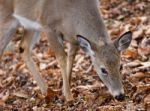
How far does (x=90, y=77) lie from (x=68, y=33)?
45.5 inches

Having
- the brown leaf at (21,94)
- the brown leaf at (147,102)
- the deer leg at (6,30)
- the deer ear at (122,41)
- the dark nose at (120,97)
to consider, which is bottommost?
the brown leaf at (147,102)

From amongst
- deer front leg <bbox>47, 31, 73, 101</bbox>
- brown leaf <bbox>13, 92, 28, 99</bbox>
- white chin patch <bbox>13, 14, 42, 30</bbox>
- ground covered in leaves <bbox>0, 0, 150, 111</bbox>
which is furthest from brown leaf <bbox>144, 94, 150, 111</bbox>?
brown leaf <bbox>13, 92, 28, 99</bbox>

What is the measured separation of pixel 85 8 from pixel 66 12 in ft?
0.94

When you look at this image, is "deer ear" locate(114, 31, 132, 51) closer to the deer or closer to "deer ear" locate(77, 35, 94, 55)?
the deer

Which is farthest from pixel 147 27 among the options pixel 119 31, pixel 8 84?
pixel 8 84

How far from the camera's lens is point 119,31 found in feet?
34.5

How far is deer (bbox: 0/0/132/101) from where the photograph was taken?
23.5ft

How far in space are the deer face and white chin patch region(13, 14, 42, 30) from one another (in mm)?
1167

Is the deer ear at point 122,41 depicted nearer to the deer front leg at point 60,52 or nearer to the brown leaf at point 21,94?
the deer front leg at point 60,52

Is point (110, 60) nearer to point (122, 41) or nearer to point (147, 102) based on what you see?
point (122, 41)

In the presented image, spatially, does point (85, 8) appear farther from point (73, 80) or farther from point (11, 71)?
point (11, 71)

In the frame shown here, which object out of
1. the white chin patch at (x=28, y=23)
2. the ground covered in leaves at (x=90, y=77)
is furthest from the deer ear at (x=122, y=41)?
the white chin patch at (x=28, y=23)

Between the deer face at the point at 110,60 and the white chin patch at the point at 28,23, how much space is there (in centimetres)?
Result: 117

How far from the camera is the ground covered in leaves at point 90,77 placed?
707 centimetres
